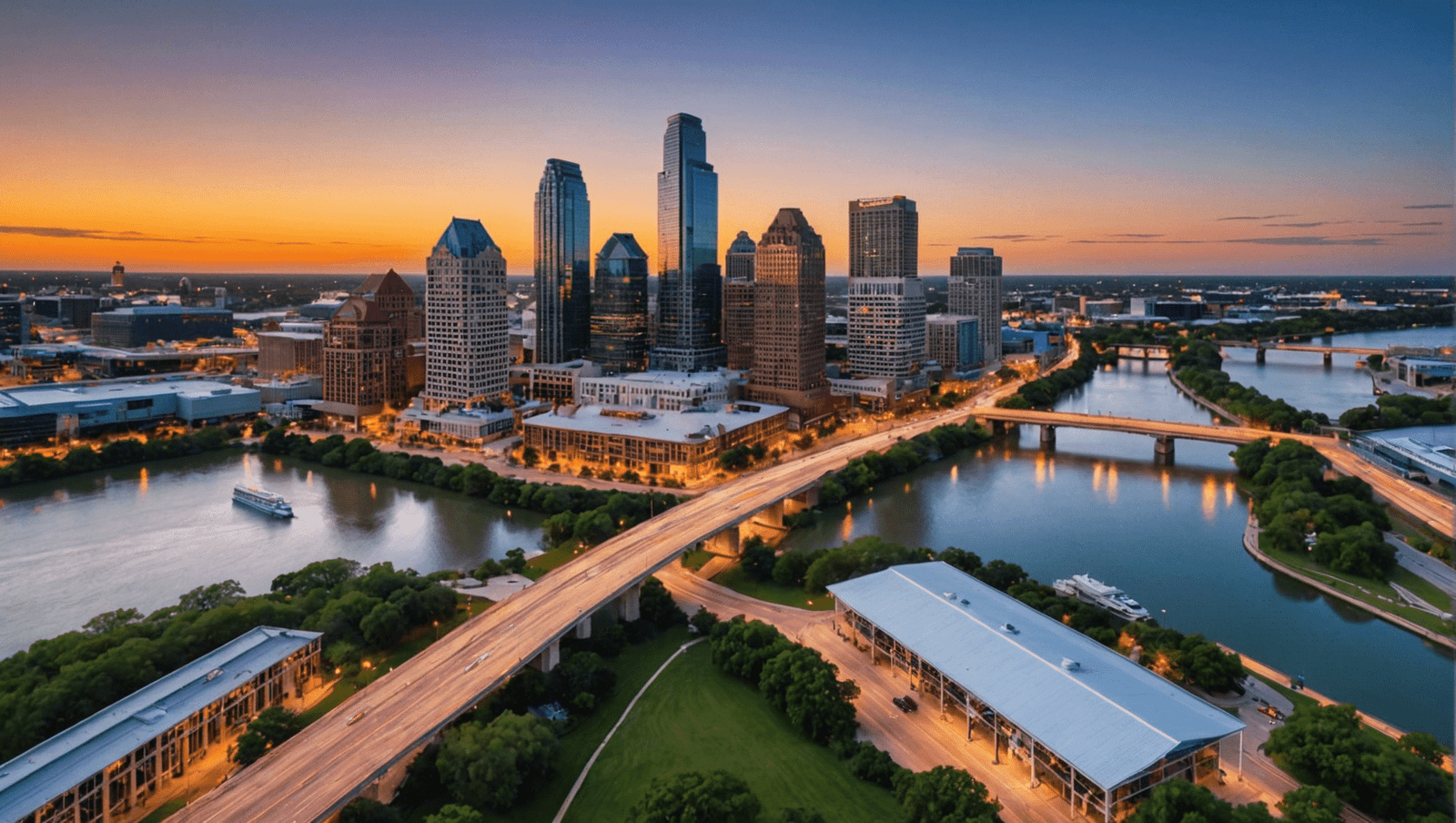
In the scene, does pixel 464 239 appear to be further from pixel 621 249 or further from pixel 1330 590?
pixel 1330 590

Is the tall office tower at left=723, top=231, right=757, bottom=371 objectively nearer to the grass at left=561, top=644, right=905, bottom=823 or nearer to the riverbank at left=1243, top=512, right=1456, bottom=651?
the riverbank at left=1243, top=512, right=1456, bottom=651

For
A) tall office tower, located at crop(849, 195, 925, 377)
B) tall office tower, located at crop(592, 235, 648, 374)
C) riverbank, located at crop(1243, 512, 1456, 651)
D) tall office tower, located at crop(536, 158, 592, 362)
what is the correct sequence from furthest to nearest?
tall office tower, located at crop(536, 158, 592, 362) → tall office tower, located at crop(592, 235, 648, 374) → tall office tower, located at crop(849, 195, 925, 377) → riverbank, located at crop(1243, 512, 1456, 651)

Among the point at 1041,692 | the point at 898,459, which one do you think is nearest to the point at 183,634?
the point at 1041,692

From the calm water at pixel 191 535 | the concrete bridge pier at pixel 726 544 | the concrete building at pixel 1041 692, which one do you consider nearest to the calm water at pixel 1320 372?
the concrete bridge pier at pixel 726 544

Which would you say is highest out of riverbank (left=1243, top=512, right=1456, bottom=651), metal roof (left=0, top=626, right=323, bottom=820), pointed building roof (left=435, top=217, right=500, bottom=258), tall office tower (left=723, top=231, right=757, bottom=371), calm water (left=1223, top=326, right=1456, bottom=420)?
pointed building roof (left=435, top=217, right=500, bottom=258)

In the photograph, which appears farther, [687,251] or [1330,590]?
[687,251]

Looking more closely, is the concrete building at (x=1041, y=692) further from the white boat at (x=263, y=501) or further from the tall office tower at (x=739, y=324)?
the tall office tower at (x=739, y=324)

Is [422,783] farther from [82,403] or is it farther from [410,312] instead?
[410,312]

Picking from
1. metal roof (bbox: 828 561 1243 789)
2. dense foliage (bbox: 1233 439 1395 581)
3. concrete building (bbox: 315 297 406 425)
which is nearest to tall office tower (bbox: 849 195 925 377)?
dense foliage (bbox: 1233 439 1395 581)
